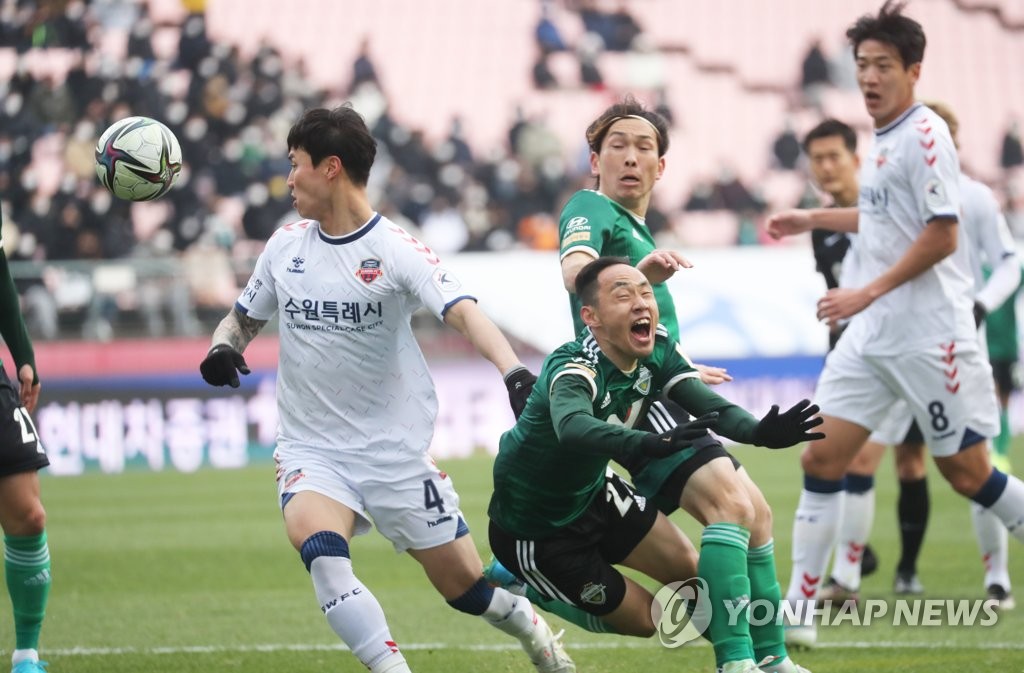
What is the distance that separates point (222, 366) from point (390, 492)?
83cm

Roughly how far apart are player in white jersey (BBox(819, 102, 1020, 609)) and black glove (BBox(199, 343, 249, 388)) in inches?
158

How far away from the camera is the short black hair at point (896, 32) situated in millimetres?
7004

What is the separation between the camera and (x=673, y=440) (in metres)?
4.77

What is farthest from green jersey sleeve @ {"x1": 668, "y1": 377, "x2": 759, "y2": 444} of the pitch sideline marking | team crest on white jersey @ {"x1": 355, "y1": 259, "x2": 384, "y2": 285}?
the pitch sideline marking

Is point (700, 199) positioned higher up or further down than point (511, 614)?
further down

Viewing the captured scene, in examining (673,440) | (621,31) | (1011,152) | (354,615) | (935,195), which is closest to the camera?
(673,440)

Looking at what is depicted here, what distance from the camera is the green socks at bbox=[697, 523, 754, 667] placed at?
17.4ft

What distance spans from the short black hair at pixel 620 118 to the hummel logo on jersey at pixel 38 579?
119 inches

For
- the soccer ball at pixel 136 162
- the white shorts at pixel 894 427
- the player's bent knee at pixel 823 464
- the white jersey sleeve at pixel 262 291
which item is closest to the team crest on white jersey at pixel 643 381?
the white jersey sleeve at pixel 262 291

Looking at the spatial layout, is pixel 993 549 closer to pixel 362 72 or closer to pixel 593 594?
pixel 593 594

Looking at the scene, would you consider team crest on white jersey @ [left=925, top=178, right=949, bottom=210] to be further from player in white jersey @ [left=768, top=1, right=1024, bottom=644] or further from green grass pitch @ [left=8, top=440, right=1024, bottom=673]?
green grass pitch @ [left=8, top=440, right=1024, bottom=673]

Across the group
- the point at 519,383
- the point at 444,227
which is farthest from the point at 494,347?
the point at 444,227

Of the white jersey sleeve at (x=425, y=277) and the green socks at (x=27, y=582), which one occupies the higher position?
the white jersey sleeve at (x=425, y=277)

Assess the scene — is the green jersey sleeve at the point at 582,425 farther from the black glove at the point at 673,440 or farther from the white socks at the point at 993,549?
the white socks at the point at 993,549
